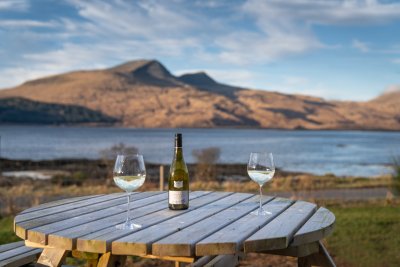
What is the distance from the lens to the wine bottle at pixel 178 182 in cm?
276

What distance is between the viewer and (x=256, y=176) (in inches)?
108

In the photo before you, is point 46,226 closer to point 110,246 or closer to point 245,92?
point 110,246

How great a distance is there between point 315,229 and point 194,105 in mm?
119905

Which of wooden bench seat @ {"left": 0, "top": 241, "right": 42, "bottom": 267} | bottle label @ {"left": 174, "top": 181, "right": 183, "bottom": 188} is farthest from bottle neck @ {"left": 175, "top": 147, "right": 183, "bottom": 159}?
wooden bench seat @ {"left": 0, "top": 241, "right": 42, "bottom": 267}

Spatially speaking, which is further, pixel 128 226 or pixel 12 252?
pixel 12 252

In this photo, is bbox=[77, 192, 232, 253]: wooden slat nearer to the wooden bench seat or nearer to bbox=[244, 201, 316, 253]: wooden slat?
bbox=[244, 201, 316, 253]: wooden slat

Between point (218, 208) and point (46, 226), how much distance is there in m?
1.03

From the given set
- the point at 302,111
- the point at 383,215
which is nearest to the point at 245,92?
the point at 302,111

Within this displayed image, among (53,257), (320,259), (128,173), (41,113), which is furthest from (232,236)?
(41,113)

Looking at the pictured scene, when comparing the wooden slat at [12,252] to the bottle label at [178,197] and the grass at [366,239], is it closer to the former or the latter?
the bottle label at [178,197]

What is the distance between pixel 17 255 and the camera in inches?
126

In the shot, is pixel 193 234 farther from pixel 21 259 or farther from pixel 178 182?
pixel 21 259

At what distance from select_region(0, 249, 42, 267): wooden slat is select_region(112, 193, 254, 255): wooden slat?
1154 mm

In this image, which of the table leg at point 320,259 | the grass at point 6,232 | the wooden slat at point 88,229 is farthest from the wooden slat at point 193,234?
the grass at point 6,232
